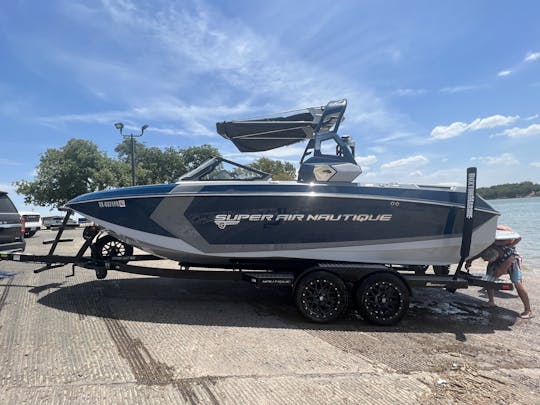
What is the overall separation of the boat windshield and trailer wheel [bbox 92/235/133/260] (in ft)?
7.18

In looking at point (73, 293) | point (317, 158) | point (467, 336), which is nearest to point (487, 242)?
point (467, 336)

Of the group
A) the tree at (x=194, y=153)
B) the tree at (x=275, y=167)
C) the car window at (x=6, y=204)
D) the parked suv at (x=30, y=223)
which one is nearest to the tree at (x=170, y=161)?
the tree at (x=194, y=153)

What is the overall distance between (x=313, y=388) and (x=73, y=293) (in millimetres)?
4898

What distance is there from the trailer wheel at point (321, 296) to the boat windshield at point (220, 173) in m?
1.86

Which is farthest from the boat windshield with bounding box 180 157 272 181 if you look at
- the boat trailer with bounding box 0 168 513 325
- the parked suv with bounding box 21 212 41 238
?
the parked suv with bounding box 21 212 41 238

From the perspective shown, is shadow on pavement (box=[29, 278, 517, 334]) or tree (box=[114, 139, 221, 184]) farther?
tree (box=[114, 139, 221, 184])

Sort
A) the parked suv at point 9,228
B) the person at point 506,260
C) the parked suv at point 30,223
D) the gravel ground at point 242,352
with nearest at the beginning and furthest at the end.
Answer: the gravel ground at point 242,352 → the person at point 506,260 → the parked suv at point 9,228 → the parked suv at point 30,223

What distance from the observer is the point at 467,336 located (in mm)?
4711

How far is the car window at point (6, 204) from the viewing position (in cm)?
714

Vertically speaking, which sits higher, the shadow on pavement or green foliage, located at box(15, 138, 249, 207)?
green foliage, located at box(15, 138, 249, 207)

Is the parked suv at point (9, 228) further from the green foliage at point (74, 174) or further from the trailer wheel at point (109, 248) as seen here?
the green foliage at point (74, 174)

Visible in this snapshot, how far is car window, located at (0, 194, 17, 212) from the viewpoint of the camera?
714 cm

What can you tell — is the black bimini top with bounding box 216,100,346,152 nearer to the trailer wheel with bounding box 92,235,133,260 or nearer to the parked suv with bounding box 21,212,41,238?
the trailer wheel with bounding box 92,235,133,260

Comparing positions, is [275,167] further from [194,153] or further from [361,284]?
[361,284]
